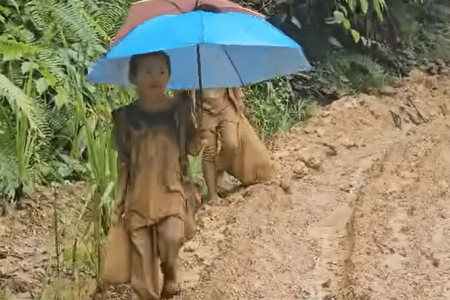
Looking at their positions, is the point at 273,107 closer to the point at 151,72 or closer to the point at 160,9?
the point at 160,9

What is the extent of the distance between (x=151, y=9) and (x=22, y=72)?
206 cm

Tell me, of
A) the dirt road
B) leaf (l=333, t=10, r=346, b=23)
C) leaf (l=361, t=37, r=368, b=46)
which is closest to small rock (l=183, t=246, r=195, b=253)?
the dirt road

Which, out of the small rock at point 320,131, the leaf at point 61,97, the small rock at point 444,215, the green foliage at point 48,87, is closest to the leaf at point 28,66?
the green foliage at point 48,87

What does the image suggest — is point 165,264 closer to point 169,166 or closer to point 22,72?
point 169,166

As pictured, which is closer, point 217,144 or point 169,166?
point 169,166

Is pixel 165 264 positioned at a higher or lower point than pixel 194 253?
higher

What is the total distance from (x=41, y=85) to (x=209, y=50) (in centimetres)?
177

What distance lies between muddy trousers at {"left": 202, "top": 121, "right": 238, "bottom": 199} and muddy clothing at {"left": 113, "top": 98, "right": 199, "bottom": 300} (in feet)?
5.11

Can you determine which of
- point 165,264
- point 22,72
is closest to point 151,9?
point 165,264

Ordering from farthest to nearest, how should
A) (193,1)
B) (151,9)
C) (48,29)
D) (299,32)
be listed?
(299,32)
(48,29)
(193,1)
(151,9)

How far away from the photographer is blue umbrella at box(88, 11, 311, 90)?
3.36 metres

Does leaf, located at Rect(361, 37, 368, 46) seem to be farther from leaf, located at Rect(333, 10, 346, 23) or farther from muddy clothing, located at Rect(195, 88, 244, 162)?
muddy clothing, located at Rect(195, 88, 244, 162)

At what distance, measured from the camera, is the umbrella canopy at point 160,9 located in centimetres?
360

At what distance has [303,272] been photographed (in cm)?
428
